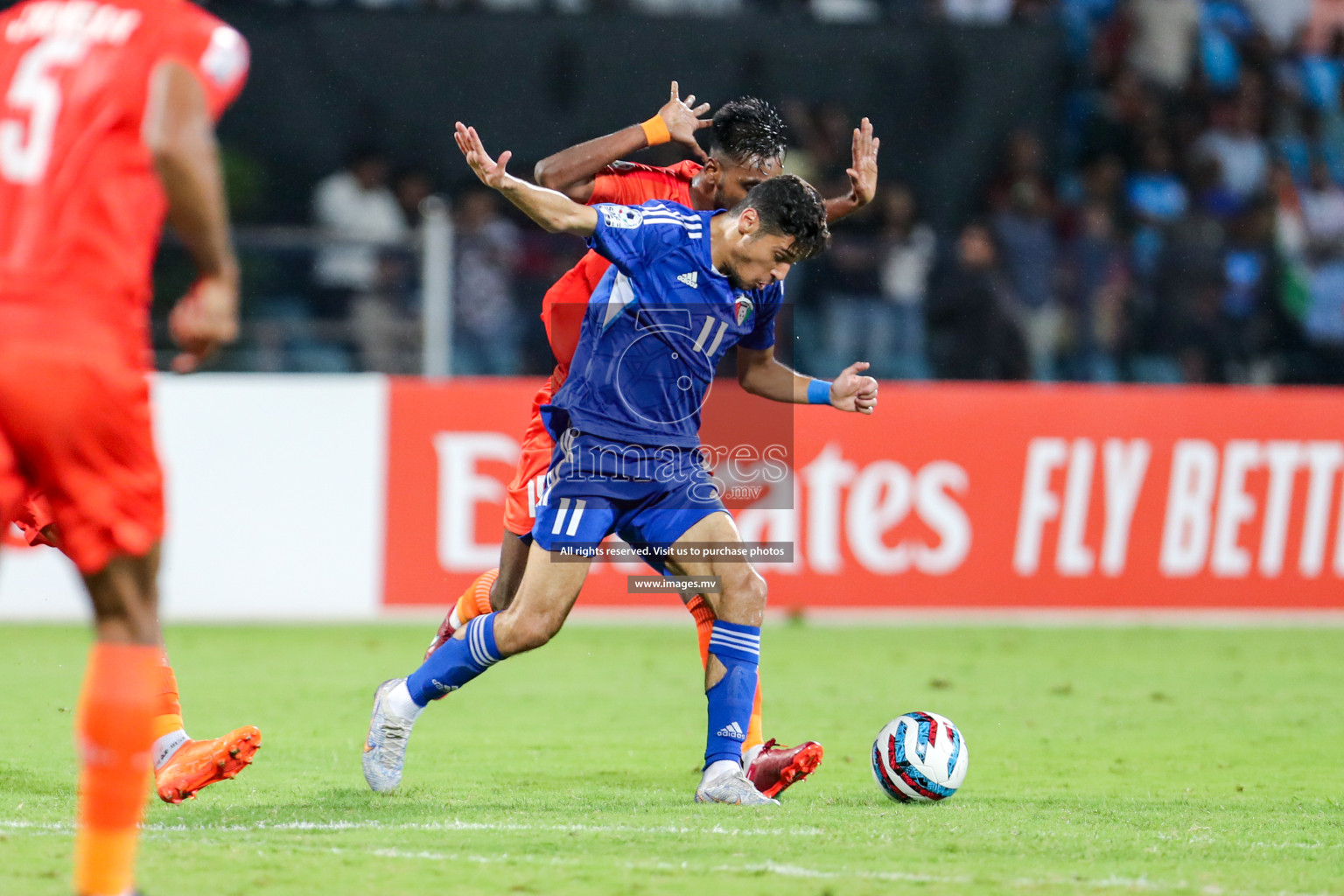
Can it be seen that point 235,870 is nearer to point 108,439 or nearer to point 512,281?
point 108,439

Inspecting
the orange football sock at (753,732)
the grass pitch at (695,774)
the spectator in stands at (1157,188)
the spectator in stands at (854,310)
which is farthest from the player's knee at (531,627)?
the spectator in stands at (1157,188)

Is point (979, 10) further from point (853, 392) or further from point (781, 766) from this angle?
point (781, 766)

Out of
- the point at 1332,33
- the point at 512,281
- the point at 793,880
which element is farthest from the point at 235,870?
the point at 1332,33

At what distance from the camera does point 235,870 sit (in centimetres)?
441

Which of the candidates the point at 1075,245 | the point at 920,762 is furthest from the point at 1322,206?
the point at 920,762

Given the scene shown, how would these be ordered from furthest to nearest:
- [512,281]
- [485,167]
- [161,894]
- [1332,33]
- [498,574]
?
[1332,33] < [512,281] < [498,574] < [485,167] < [161,894]

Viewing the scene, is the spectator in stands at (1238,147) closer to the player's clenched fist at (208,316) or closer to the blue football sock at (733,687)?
the blue football sock at (733,687)

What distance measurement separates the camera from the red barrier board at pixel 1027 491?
11.6m

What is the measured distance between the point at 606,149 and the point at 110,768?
3.54 meters

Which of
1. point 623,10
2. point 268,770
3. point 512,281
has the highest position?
point 623,10

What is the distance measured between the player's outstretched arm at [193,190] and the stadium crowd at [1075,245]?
845cm

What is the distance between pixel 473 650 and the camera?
5.75m

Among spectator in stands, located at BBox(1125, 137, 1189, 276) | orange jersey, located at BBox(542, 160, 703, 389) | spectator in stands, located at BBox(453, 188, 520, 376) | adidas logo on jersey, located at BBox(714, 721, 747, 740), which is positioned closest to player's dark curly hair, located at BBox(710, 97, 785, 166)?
orange jersey, located at BBox(542, 160, 703, 389)

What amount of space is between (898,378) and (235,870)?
8.76 meters
